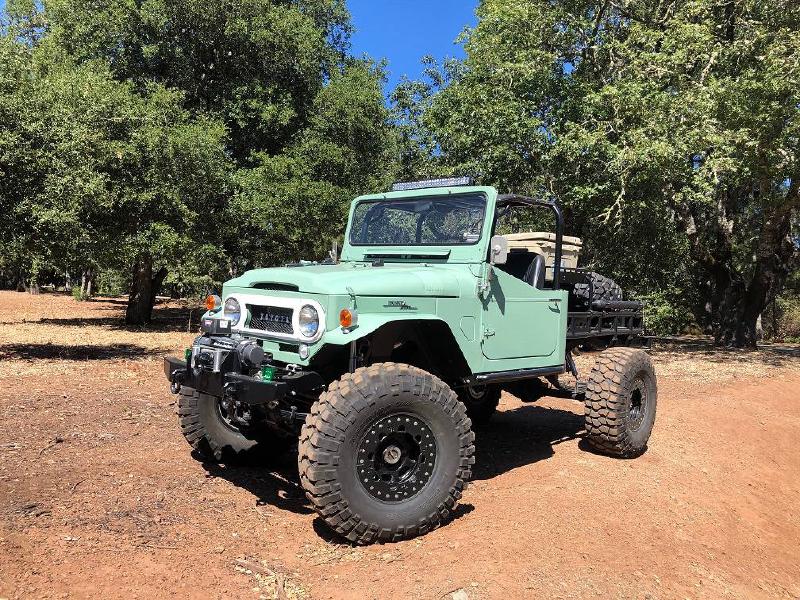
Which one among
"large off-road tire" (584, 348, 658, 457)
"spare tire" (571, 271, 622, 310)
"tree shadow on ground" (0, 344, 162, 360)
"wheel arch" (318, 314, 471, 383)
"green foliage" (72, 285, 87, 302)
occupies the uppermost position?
"spare tire" (571, 271, 622, 310)

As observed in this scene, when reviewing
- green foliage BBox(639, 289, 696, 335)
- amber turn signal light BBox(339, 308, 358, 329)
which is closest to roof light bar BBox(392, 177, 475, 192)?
amber turn signal light BBox(339, 308, 358, 329)

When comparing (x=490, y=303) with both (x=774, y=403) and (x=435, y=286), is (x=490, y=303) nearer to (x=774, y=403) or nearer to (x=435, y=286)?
(x=435, y=286)

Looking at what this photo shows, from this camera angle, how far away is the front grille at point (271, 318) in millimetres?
→ 4723

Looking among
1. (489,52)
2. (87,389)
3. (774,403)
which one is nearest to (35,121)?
(87,389)

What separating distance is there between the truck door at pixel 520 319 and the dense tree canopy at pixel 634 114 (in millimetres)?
7573

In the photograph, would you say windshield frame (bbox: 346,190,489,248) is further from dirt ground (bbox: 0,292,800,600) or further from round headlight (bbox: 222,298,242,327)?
dirt ground (bbox: 0,292,800,600)

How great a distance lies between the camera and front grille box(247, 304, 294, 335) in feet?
15.5

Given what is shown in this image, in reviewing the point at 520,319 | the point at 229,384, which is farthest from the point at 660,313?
the point at 229,384

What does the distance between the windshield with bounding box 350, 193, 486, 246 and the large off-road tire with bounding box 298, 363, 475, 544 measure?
5.18ft

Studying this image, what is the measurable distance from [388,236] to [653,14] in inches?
519

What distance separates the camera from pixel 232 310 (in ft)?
17.0

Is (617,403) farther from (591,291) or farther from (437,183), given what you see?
(437,183)

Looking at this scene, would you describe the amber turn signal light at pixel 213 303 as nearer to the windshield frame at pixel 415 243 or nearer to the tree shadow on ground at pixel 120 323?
the windshield frame at pixel 415 243

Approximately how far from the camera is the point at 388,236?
20.3 ft
